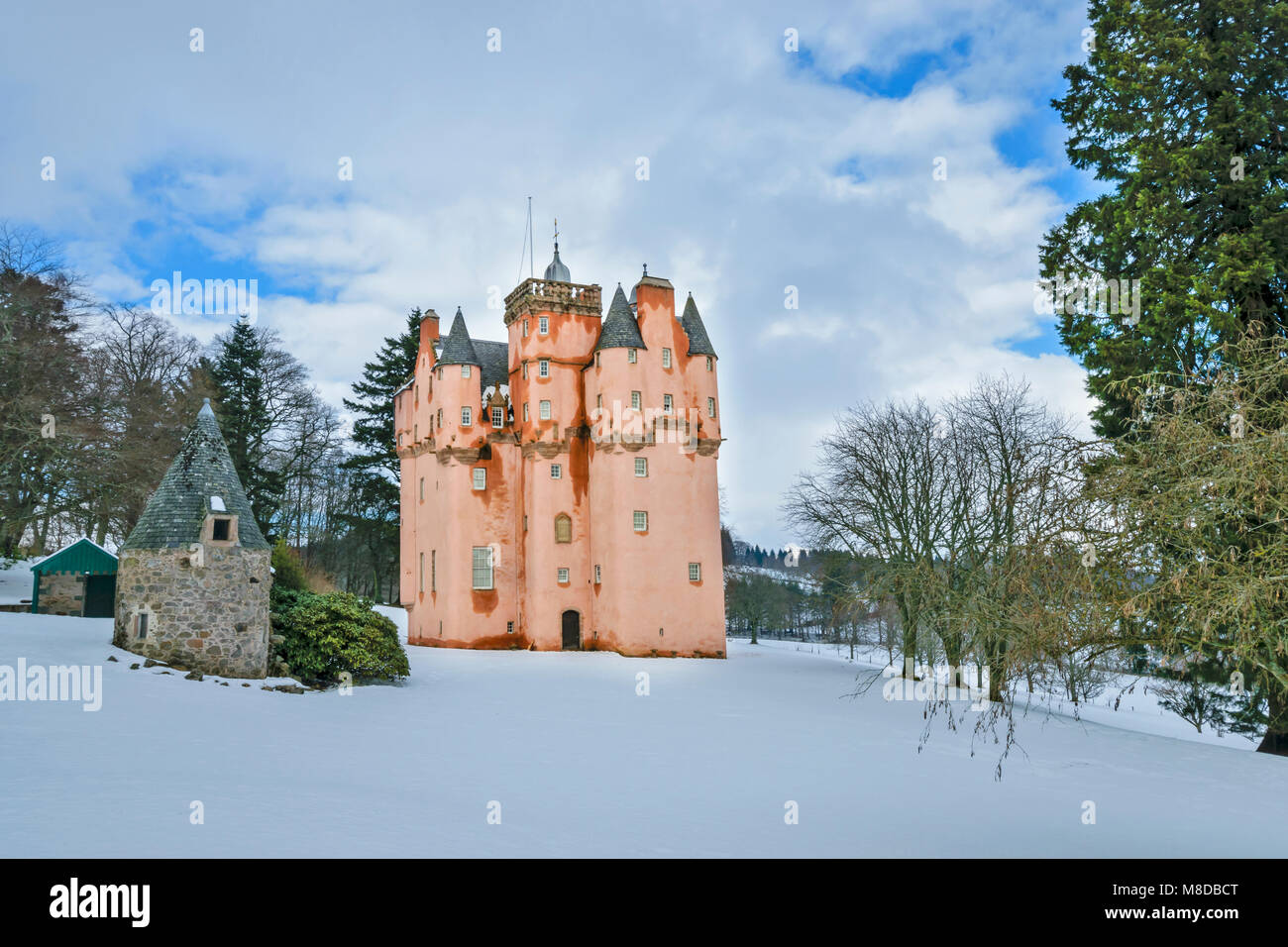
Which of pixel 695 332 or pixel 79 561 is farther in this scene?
pixel 695 332

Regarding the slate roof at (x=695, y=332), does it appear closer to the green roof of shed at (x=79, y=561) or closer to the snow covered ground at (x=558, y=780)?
the snow covered ground at (x=558, y=780)

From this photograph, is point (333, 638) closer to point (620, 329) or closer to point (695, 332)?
point (620, 329)

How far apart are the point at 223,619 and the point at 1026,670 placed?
1844cm

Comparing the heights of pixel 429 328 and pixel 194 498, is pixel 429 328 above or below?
above

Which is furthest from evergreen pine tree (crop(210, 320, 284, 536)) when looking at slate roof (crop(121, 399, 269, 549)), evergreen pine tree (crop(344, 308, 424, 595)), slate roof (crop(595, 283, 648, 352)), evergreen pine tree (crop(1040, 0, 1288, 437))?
evergreen pine tree (crop(1040, 0, 1288, 437))

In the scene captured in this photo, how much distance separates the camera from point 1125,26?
828 inches

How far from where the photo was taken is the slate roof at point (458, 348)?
137 feet

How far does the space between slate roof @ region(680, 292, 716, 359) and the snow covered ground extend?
2072 centimetres

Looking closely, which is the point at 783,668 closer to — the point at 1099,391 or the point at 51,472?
the point at 1099,391

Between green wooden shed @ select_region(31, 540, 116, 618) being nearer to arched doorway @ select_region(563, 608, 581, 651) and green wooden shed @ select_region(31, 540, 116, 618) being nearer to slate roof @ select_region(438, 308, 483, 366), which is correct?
slate roof @ select_region(438, 308, 483, 366)

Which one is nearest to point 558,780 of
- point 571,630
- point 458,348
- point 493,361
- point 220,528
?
point 220,528

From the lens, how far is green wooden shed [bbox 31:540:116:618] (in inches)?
1340

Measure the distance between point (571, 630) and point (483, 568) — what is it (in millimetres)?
5095

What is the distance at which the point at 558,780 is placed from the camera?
1497cm
